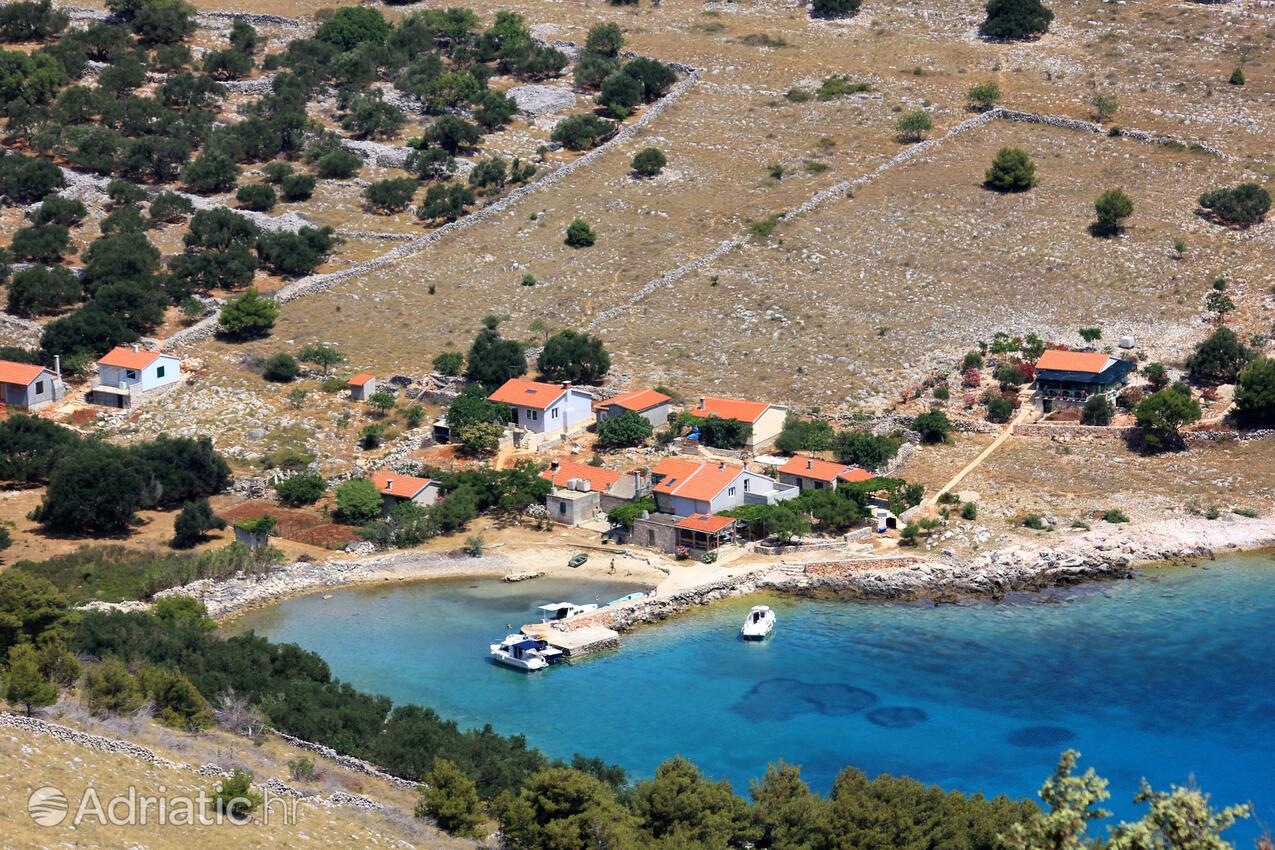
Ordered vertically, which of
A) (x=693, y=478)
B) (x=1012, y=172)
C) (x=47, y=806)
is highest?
(x=47, y=806)

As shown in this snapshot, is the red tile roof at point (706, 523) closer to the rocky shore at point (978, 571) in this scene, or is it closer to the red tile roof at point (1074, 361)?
the rocky shore at point (978, 571)

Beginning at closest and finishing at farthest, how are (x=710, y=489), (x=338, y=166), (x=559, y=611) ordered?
(x=559, y=611), (x=710, y=489), (x=338, y=166)

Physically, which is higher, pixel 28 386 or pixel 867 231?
pixel 867 231

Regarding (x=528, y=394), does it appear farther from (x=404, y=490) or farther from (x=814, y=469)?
(x=814, y=469)

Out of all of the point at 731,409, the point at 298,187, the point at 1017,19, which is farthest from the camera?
the point at 1017,19

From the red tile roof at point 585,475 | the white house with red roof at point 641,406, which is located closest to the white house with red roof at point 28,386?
the red tile roof at point 585,475

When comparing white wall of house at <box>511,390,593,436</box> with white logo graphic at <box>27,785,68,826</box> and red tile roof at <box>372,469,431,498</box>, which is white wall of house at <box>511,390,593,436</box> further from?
white logo graphic at <box>27,785,68,826</box>

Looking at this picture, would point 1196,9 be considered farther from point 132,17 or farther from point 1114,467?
point 132,17

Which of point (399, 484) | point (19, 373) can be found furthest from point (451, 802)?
point (19, 373)
